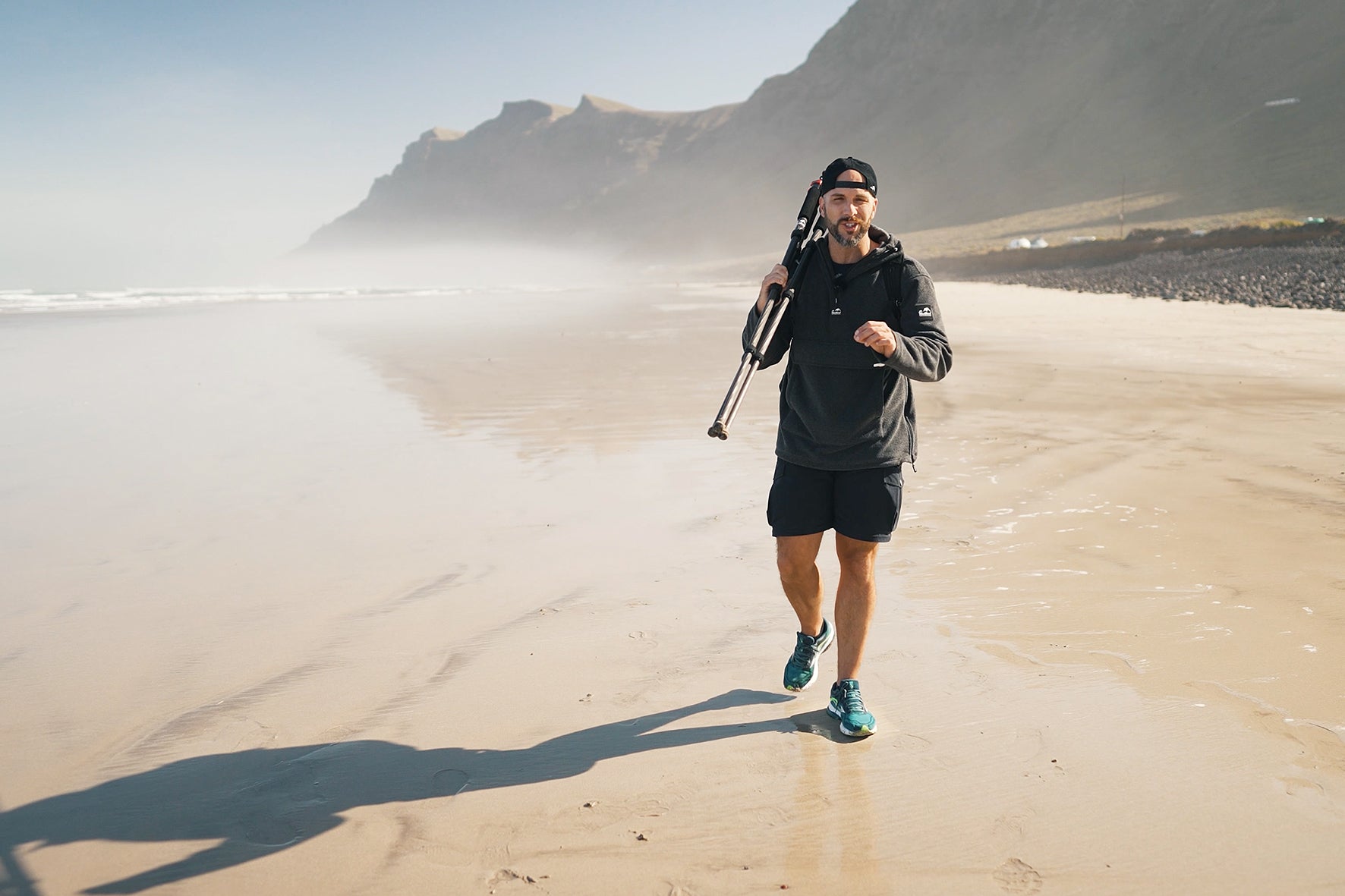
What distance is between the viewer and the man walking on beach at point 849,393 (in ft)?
10.6

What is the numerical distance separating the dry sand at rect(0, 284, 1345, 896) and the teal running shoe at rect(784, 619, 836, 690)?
9 cm

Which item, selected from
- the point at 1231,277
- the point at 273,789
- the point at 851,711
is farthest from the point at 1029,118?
the point at 273,789

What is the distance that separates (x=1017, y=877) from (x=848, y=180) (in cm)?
229

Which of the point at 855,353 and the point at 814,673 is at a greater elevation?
the point at 855,353

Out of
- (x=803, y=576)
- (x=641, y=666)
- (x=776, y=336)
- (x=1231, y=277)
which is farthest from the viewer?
(x=1231, y=277)

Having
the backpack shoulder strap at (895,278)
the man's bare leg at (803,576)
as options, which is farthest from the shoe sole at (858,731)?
the backpack shoulder strap at (895,278)

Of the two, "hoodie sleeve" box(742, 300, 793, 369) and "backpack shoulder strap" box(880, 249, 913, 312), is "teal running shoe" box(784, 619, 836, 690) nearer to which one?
"hoodie sleeve" box(742, 300, 793, 369)

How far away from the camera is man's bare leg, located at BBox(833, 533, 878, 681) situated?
11.1 ft

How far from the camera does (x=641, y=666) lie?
3.81 metres

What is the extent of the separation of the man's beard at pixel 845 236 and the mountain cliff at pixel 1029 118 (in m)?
72.8

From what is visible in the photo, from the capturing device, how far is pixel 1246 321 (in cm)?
1673

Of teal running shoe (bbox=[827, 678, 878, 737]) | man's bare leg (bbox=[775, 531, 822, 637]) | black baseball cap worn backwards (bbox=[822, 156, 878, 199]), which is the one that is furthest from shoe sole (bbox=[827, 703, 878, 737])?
black baseball cap worn backwards (bbox=[822, 156, 878, 199])

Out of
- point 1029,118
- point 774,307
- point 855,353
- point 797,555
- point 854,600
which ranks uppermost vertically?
point 1029,118

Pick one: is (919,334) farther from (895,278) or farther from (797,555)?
(797,555)
